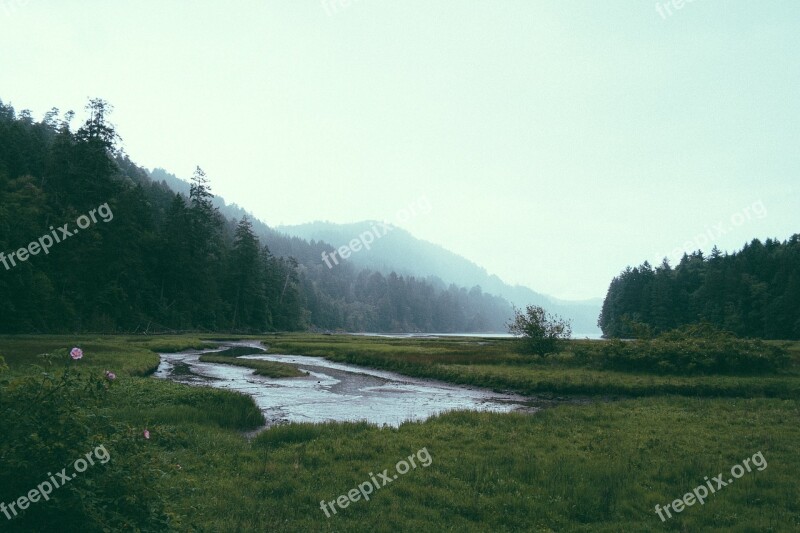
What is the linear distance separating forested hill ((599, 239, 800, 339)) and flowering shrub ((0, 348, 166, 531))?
97.2 metres

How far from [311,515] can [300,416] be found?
1394cm

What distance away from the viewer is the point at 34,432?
7.49 m

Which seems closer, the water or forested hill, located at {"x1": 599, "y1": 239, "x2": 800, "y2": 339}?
the water

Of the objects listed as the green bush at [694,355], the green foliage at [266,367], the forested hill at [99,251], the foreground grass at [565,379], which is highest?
the forested hill at [99,251]

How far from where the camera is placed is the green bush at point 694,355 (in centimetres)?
4122

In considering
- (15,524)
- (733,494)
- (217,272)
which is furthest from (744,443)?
(217,272)

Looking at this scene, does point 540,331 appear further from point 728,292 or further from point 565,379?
point 728,292

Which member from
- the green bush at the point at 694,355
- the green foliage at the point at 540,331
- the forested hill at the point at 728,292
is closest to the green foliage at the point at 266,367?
the green foliage at the point at 540,331

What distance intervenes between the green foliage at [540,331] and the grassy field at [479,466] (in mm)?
23869

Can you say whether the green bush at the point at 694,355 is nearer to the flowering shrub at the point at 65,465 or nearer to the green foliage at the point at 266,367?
the green foliage at the point at 266,367

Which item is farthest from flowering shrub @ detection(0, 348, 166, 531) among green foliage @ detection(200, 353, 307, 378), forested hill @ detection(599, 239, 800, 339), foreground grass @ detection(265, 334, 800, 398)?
forested hill @ detection(599, 239, 800, 339)

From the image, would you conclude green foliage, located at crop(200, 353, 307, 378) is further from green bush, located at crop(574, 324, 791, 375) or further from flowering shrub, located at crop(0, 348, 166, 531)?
flowering shrub, located at crop(0, 348, 166, 531)

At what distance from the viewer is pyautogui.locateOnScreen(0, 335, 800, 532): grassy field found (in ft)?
37.5

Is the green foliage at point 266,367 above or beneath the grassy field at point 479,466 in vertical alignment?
beneath
